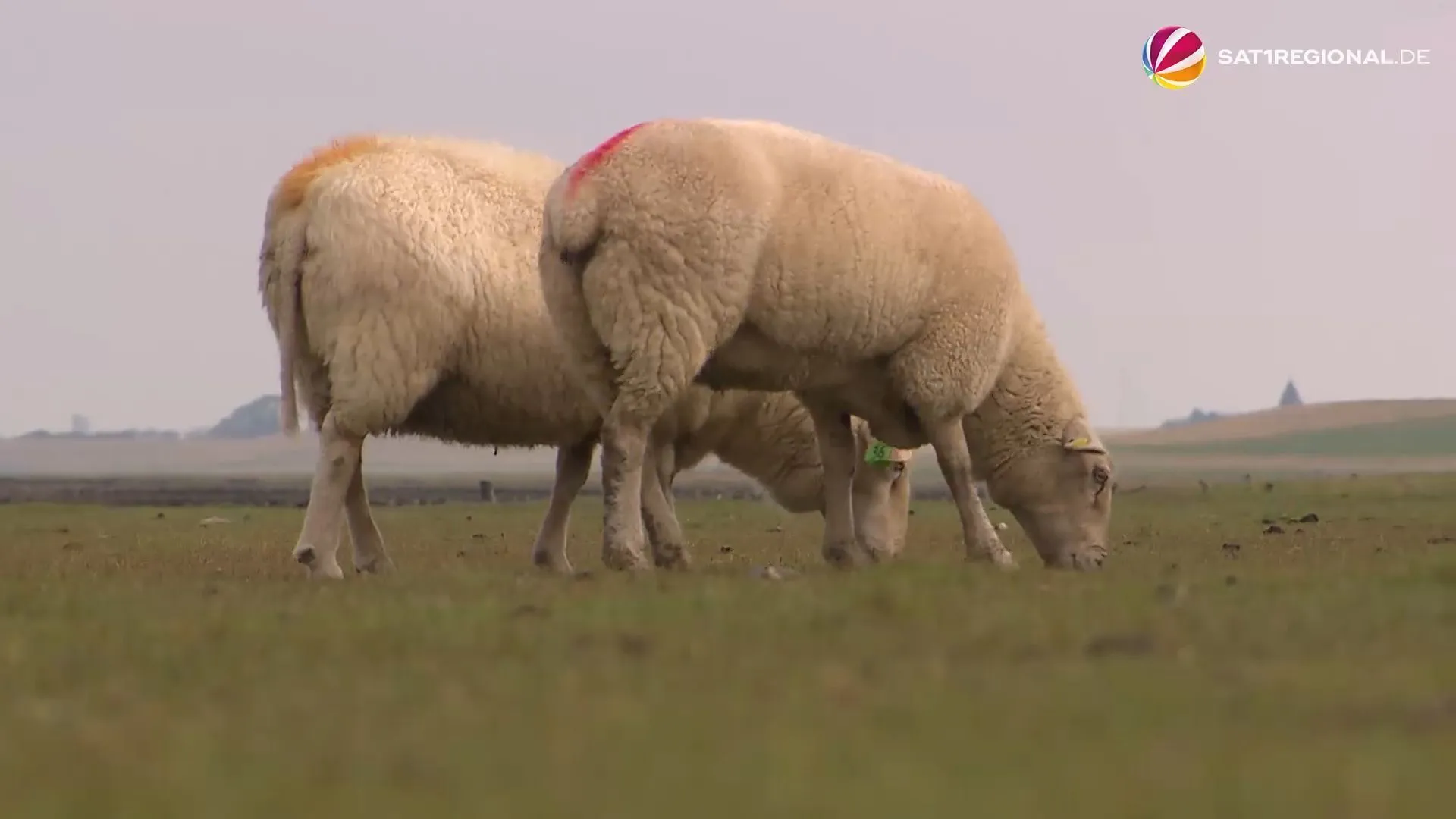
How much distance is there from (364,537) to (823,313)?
341 centimetres

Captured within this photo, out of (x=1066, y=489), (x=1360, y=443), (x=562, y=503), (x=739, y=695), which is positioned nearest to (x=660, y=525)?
(x=562, y=503)

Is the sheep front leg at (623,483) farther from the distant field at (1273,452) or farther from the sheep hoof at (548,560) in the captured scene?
the distant field at (1273,452)

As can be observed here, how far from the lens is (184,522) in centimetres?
2295

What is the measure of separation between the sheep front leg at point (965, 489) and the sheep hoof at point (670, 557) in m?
1.61

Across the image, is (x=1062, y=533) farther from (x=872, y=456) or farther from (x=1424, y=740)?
(x=1424, y=740)

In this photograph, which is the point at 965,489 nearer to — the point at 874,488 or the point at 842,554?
the point at 842,554

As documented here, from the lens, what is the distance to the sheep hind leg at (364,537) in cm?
1216

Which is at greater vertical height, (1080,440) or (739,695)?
(1080,440)

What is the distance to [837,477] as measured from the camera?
1234 cm

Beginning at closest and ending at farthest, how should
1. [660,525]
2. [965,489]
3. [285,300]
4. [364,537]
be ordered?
[285,300]
[965,489]
[660,525]
[364,537]

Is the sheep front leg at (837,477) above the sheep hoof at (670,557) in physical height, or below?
above

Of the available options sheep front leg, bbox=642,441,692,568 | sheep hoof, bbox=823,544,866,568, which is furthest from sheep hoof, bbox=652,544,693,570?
sheep hoof, bbox=823,544,866,568

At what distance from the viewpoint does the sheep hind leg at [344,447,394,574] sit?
39.9 ft

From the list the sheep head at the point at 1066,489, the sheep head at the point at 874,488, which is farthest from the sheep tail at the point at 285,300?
the sheep head at the point at 1066,489
